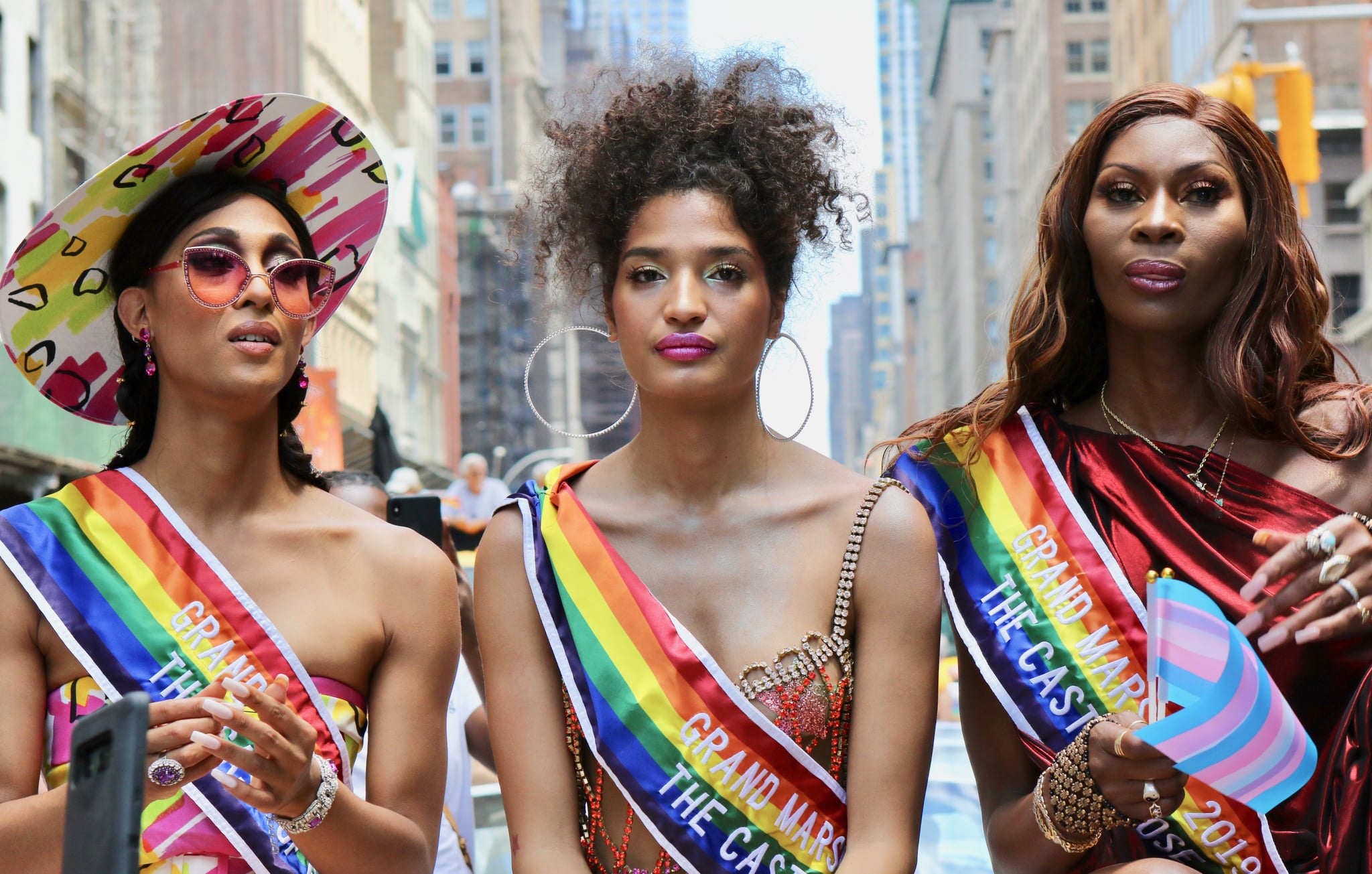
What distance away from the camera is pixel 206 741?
2.87m

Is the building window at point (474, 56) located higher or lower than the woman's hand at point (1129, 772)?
higher

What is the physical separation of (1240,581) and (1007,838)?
2.33 ft

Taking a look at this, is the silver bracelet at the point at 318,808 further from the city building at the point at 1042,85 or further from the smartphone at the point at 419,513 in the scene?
the city building at the point at 1042,85

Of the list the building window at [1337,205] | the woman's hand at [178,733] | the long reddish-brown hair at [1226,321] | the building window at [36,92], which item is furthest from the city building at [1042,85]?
the woman's hand at [178,733]

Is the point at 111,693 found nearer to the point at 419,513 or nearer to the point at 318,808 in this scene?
the point at 318,808

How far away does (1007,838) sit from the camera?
372 cm

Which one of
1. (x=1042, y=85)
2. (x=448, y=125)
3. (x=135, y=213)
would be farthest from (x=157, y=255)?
(x=448, y=125)

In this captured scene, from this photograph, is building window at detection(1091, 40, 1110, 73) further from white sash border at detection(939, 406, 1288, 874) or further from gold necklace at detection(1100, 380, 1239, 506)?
white sash border at detection(939, 406, 1288, 874)

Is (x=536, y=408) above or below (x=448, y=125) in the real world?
below

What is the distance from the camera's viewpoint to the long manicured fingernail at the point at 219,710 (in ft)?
9.32

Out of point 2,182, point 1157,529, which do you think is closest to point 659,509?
point 1157,529

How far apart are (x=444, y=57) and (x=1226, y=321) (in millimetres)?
102247

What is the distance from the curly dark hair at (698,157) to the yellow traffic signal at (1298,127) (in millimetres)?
8193

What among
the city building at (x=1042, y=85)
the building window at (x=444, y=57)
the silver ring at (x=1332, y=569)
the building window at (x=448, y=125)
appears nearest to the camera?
the silver ring at (x=1332, y=569)
